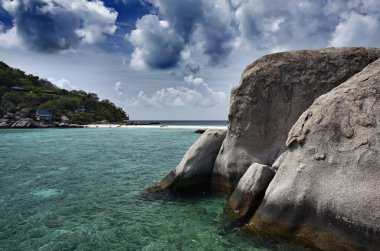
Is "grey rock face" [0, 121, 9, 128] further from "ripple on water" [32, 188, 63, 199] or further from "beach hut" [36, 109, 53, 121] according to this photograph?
"ripple on water" [32, 188, 63, 199]

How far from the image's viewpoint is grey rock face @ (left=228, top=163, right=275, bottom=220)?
36.0 feet

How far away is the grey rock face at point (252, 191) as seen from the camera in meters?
11.0

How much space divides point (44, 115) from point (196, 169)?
122269 mm

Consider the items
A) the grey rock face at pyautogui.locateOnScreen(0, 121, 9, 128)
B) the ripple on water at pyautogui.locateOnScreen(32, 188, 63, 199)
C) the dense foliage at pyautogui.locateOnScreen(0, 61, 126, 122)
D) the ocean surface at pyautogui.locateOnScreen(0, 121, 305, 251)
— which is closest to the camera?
the ocean surface at pyautogui.locateOnScreen(0, 121, 305, 251)

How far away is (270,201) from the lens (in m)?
9.69

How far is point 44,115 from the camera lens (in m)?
121

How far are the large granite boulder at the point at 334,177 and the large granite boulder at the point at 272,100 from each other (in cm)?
326

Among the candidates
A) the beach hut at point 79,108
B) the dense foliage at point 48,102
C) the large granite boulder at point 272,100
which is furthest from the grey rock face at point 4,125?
the large granite boulder at point 272,100

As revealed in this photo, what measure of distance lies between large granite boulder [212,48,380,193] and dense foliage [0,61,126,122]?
122 m

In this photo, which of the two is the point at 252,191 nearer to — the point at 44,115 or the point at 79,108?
the point at 44,115

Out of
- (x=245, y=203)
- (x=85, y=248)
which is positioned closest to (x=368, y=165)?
(x=245, y=203)

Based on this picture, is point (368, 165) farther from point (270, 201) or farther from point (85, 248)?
point (85, 248)

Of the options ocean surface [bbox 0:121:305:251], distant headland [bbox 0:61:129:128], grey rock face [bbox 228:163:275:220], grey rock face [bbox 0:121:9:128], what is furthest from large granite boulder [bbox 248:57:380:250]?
grey rock face [bbox 0:121:9:128]

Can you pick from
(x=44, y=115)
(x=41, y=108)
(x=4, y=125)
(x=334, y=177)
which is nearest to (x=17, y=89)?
(x=41, y=108)
